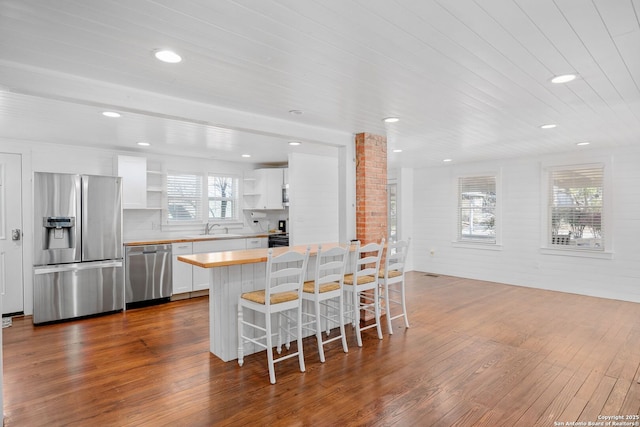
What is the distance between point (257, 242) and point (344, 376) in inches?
149

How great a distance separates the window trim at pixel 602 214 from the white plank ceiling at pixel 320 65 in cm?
187

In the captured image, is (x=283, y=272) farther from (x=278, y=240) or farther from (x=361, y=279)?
(x=278, y=240)

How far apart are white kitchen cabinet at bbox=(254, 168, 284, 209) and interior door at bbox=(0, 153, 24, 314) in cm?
357

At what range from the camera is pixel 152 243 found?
5328mm

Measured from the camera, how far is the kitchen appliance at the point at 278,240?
6.46m

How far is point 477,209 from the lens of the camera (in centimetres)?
725

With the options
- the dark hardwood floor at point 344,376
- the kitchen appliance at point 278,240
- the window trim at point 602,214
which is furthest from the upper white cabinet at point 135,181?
the window trim at point 602,214

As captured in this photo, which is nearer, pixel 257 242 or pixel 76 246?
pixel 76 246

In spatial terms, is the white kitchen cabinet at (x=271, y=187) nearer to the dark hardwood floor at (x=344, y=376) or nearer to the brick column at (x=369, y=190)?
the brick column at (x=369, y=190)

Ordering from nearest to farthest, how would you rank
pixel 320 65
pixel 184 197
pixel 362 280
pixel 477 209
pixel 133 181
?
pixel 320 65
pixel 362 280
pixel 133 181
pixel 184 197
pixel 477 209

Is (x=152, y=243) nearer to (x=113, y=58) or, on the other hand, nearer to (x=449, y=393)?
(x=113, y=58)

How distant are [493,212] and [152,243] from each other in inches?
241

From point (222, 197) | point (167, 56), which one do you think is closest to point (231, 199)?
point (222, 197)

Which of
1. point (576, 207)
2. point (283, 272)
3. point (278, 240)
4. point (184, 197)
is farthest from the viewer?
point (278, 240)
